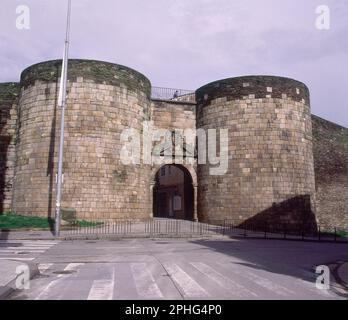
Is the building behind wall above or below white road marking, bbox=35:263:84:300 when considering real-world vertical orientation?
above

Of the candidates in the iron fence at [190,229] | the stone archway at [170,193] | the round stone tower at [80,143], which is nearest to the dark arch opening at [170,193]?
the stone archway at [170,193]

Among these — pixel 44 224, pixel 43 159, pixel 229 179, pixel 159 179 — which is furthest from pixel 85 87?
pixel 159 179

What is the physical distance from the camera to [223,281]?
7.18m

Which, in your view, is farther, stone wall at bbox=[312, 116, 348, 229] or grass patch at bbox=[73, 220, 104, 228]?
stone wall at bbox=[312, 116, 348, 229]

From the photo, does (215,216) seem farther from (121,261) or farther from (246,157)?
(121,261)

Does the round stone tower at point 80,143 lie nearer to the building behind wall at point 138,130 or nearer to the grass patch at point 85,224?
the building behind wall at point 138,130

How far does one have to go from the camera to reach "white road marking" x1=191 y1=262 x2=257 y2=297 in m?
6.17

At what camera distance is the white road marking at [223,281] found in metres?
6.17

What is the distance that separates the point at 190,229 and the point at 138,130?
6.65m

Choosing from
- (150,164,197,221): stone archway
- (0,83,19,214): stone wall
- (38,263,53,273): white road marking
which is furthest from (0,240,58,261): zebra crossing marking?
(150,164,197,221): stone archway

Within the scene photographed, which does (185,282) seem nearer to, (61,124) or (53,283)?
(53,283)

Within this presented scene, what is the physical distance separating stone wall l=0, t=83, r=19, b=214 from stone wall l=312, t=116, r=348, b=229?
19.8 metres

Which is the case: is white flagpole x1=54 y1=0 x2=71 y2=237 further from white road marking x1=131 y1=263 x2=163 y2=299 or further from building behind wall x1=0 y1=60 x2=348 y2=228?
white road marking x1=131 y1=263 x2=163 y2=299

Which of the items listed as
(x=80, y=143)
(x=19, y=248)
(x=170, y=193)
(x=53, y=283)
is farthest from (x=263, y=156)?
(x=53, y=283)
